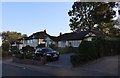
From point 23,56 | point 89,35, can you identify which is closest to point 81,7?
point 89,35

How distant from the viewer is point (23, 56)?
132 feet

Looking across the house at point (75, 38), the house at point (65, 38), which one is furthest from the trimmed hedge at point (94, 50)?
the house at point (75, 38)

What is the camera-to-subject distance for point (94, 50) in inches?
1133

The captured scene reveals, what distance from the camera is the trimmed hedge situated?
2798 centimetres

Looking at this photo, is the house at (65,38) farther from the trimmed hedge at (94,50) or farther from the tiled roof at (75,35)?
the trimmed hedge at (94,50)

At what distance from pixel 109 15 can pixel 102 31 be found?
884 inches

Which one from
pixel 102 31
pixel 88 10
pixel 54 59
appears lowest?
pixel 54 59

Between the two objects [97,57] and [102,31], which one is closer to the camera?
[97,57]

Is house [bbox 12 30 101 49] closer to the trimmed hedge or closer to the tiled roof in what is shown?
the tiled roof

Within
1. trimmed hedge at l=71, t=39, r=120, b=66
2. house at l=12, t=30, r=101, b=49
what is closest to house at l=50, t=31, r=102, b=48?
house at l=12, t=30, r=101, b=49

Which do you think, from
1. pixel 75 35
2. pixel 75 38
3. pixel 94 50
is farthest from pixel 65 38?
pixel 94 50

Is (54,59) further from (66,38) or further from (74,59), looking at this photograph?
(66,38)

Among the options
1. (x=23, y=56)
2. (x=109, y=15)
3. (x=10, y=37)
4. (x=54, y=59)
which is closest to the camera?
(x=54, y=59)

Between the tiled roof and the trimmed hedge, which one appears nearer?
the trimmed hedge
